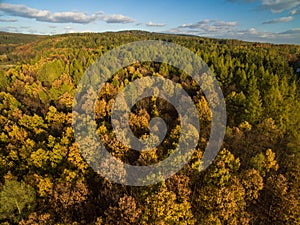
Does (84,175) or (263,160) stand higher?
(263,160)

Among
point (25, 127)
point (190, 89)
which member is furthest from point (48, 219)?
point (190, 89)

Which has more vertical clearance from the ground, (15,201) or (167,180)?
(167,180)

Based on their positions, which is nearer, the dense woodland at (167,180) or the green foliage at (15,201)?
the dense woodland at (167,180)

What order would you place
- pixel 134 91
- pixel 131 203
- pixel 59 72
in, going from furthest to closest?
pixel 59 72
pixel 134 91
pixel 131 203

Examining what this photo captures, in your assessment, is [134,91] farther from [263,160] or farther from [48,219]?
[48,219]

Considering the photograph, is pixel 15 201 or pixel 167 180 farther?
pixel 167 180

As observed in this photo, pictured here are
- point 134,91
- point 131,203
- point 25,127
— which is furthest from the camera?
point 134,91

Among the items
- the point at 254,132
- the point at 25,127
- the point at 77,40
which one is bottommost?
the point at 25,127

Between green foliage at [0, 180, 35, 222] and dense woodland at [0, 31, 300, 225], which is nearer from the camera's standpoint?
dense woodland at [0, 31, 300, 225]

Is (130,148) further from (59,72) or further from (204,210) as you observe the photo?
(59,72)

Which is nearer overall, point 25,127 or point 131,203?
point 131,203
